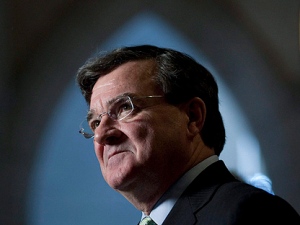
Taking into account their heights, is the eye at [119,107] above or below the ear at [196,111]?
above

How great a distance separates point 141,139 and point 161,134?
0.17 ft

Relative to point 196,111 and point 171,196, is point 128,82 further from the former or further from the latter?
point 171,196

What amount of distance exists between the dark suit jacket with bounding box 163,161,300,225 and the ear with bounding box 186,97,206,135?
125 mm

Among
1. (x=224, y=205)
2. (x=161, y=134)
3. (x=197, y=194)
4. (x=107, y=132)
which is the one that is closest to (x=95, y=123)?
(x=107, y=132)

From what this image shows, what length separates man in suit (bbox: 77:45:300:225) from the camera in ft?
4.00

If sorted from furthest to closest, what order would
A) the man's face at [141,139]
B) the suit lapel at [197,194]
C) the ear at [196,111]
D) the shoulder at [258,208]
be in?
1. the ear at [196,111]
2. the man's face at [141,139]
3. the suit lapel at [197,194]
4. the shoulder at [258,208]

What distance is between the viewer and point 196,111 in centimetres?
135

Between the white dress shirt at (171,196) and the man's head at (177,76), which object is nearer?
the white dress shirt at (171,196)

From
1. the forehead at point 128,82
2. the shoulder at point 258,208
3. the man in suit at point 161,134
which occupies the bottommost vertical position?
the shoulder at point 258,208

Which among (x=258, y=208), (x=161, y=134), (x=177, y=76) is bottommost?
(x=258, y=208)

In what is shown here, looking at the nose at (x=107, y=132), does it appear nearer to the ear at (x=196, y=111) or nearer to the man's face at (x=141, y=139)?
the man's face at (x=141, y=139)

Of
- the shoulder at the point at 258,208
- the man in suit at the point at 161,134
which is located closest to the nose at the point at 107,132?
the man in suit at the point at 161,134

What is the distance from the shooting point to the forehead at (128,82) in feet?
4.34

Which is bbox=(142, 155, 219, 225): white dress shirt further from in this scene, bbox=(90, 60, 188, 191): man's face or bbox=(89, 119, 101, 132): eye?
bbox=(89, 119, 101, 132): eye
